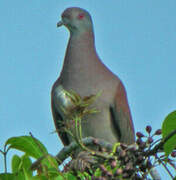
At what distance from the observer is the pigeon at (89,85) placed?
3328 mm

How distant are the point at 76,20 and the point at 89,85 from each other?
0.58m

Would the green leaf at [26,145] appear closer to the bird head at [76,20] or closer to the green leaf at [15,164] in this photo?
the green leaf at [15,164]

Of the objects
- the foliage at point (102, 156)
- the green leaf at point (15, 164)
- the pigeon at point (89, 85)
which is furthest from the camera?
the pigeon at point (89, 85)

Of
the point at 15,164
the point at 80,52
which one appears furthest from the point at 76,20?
the point at 15,164

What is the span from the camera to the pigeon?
333 centimetres

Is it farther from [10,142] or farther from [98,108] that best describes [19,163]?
[98,108]

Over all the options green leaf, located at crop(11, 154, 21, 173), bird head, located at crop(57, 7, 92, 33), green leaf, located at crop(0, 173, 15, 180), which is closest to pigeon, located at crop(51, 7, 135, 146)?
bird head, located at crop(57, 7, 92, 33)

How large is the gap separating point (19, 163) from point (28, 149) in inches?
3.5

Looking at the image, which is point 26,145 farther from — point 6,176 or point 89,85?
point 89,85

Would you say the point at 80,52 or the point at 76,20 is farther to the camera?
the point at 76,20

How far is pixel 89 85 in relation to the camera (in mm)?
3299

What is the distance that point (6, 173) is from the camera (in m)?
1.23

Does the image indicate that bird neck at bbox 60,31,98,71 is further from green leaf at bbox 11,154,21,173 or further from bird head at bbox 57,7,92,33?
green leaf at bbox 11,154,21,173

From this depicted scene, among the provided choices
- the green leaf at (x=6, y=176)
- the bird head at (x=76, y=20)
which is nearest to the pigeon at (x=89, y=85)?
the bird head at (x=76, y=20)
